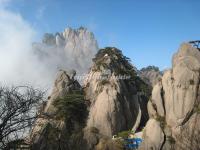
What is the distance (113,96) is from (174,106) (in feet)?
53.8

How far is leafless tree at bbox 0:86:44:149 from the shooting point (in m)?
11.6

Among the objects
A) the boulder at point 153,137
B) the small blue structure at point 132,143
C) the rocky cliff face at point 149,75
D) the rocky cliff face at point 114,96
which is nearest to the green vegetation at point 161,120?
the boulder at point 153,137

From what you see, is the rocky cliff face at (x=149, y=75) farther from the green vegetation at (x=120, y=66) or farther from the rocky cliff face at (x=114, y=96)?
the rocky cliff face at (x=114, y=96)

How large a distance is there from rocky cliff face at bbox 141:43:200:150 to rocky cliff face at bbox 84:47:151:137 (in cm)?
1075

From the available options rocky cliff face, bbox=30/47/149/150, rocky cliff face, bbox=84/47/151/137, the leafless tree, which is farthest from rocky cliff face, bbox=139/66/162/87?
the leafless tree

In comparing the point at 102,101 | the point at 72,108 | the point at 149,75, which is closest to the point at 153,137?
the point at 102,101

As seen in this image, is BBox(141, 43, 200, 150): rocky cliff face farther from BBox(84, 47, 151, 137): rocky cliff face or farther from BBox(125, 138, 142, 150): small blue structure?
BBox(84, 47, 151, 137): rocky cliff face

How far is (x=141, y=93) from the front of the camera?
7756cm

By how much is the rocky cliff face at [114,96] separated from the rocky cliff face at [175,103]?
35.3 feet

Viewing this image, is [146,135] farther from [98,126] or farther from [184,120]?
[98,126]

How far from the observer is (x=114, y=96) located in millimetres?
69812

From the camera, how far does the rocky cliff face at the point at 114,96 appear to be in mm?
67688

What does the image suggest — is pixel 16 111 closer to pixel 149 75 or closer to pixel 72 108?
pixel 72 108

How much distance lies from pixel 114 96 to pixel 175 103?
16.2 meters
